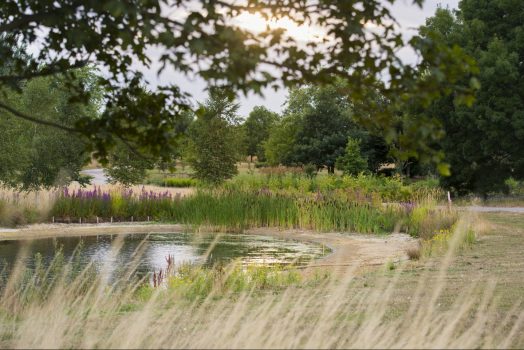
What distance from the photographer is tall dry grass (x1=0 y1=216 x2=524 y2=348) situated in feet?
15.0

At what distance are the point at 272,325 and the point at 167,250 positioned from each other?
32.9 ft

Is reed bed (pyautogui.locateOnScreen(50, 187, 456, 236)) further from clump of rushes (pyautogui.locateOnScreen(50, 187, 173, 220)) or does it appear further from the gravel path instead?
the gravel path

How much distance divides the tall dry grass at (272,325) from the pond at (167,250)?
17.0 feet

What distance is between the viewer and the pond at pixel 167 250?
13516mm

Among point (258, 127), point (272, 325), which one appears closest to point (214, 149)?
point (272, 325)

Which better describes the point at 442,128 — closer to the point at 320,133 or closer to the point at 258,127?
the point at 320,133

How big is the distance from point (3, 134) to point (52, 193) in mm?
3782

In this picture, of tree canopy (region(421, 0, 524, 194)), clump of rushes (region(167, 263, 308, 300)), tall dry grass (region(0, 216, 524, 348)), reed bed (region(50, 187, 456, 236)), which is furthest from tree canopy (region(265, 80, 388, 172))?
tall dry grass (region(0, 216, 524, 348))

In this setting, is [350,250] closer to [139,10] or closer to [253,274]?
[253,274]

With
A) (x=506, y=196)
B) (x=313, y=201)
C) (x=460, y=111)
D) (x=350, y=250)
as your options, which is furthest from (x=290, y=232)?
(x=506, y=196)

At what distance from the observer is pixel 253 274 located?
9938mm

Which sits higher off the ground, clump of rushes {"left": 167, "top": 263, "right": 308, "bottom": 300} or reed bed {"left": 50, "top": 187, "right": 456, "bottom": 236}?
reed bed {"left": 50, "top": 187, "right": 456, "bottom": 236}

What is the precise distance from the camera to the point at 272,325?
5.69 m

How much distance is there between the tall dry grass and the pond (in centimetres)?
517
